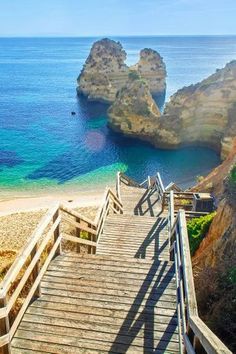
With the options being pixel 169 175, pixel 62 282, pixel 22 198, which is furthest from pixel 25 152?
pixel 62 282

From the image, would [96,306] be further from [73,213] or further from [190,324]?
[73,213]

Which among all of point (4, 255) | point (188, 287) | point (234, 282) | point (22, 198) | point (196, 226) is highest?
point (188, 287)

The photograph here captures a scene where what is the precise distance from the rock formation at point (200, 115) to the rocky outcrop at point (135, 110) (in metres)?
1.40

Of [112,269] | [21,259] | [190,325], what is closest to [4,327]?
[21,259]

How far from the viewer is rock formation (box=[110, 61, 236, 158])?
46.9m

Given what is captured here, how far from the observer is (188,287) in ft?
17.3

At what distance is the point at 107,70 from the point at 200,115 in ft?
126

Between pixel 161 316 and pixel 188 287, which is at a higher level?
pixel 188 287

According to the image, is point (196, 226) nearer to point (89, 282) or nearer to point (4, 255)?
point (89, 282)

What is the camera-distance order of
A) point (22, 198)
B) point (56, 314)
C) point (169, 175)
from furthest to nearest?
point (169, 175) → point (22, 198) → point (56, 314)

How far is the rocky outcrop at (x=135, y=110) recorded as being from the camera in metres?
51.5

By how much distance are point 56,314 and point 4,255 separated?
11409 mm

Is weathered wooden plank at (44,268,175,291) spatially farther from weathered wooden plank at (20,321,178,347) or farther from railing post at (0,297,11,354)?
railing post at (0,297,11,354)

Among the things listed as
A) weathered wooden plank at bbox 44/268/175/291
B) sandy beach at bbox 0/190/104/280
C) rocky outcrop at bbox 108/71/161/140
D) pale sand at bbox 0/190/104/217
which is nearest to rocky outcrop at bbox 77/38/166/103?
rocky outcrop at bbox 108/71/161/140
